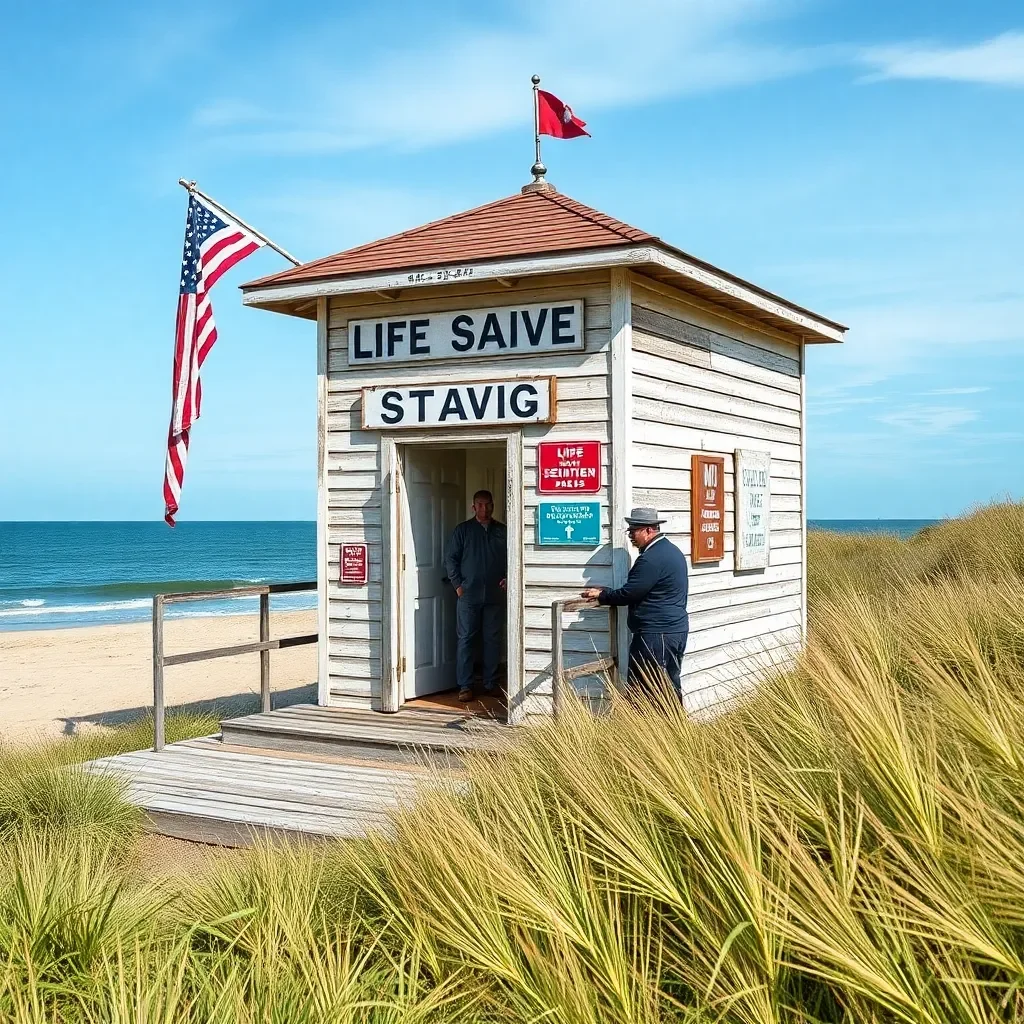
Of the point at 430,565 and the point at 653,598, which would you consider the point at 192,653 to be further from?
the point at 653,598

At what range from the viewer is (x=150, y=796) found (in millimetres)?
7457

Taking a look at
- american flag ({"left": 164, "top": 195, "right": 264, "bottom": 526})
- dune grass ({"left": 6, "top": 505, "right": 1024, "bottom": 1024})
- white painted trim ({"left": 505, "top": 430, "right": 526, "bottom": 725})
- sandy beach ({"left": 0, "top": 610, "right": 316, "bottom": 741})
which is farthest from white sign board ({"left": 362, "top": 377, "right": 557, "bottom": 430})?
sandy beach ({"left": 0, "top": 610, "right": 316, "bottom": 741})

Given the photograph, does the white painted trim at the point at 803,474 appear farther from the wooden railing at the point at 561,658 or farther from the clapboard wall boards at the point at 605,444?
the wooden railing at the point at 561,658

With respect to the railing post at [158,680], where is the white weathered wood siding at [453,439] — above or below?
above

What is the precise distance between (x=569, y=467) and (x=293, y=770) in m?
2.96

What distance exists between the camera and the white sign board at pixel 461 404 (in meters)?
8.51

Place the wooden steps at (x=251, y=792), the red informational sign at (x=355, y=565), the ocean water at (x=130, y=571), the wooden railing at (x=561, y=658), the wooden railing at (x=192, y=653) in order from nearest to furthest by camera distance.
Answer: the wooden steps at (x=251, y=792) → the wooden railing at (x=561, y=658) → the wooden railing at (x=192, y=653) → the red informational sign at (x=355, y=565) → the ocean water at (x=130, y=571)

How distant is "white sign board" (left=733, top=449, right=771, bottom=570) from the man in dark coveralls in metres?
2.10

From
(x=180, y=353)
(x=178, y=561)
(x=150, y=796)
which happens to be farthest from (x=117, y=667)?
(x=178, y=561)

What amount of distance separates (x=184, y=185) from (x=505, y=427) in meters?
4.46

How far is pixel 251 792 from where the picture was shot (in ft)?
24.6

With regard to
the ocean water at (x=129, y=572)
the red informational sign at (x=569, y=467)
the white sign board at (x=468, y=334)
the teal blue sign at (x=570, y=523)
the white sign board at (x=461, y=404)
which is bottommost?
the ocean water at (x=129, y=572)

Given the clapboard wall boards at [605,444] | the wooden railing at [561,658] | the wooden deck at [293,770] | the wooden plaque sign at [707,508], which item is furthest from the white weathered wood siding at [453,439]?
the wooden plaque sign at [707,508]

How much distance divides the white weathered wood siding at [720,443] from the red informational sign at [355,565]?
2411 millimetres
